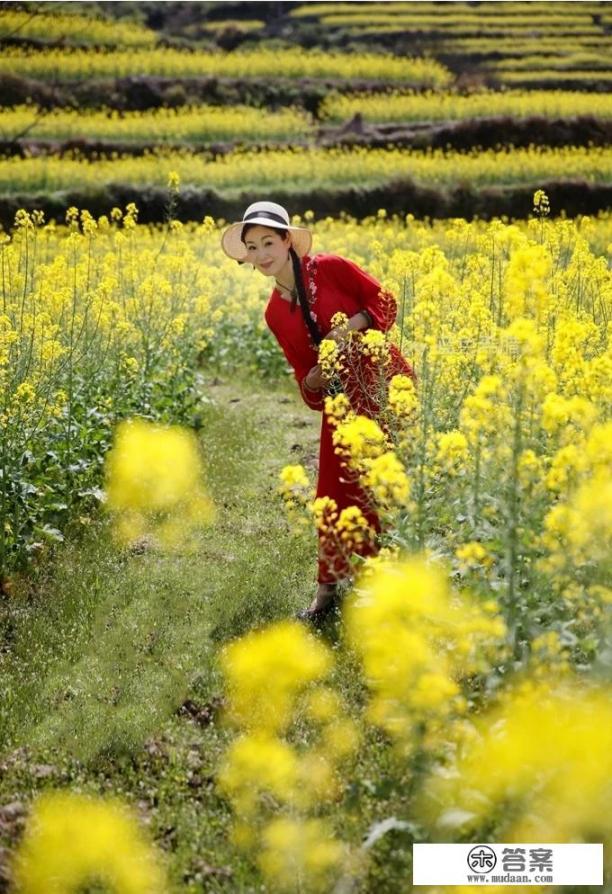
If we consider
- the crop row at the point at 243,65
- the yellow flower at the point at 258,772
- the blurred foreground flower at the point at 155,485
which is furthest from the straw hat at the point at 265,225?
the crop row at the point at 243,65

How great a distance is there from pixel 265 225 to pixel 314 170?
11.5m

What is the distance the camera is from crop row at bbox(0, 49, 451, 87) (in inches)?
777

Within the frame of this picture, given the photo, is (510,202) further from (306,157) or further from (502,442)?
(502,442)

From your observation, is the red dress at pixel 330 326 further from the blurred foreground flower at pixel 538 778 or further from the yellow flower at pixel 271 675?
the blurred foreground flower at pixel 538 778

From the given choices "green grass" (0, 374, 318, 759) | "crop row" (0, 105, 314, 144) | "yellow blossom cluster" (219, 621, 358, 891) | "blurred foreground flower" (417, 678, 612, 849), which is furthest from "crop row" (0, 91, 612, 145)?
"blurred foreground flower" (417, 678, 612, 849)

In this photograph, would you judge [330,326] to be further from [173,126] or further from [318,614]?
[173,126]

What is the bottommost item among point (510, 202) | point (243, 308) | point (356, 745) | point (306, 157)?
point (356, 745)

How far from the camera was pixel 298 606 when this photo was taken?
4.72 m

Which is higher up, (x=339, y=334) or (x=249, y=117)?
(x=249, y=117)

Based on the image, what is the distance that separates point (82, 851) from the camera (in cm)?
327

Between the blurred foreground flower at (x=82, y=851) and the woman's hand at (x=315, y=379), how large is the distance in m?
1.74

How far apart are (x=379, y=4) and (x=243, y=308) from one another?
1338cm

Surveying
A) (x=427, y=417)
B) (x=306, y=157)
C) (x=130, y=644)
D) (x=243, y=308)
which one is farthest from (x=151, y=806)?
(x=306, y=157)

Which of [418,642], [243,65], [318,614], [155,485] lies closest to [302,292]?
[318,614]
